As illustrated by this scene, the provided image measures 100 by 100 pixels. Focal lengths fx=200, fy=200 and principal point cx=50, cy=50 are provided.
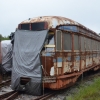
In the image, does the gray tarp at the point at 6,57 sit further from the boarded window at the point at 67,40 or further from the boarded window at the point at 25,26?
the boarded window at the point at 67,40

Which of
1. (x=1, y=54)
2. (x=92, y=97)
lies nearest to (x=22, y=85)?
(x=92, y=97)

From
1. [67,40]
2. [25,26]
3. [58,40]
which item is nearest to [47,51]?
[58,40]

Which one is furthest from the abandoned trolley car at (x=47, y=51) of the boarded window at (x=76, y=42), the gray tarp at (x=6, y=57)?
the gray tarp at (x=6, y=57)

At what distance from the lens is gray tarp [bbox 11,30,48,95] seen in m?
7.84

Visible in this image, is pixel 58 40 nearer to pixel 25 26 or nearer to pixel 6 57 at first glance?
pixel 25 26

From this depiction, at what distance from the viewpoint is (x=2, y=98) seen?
7430 millimetres

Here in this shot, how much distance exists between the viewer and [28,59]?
8.14 m

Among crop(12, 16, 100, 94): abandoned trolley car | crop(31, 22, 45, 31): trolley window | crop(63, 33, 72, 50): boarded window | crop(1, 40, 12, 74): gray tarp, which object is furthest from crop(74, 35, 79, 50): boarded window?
crop(1, 40, 12, 74): gray tarp

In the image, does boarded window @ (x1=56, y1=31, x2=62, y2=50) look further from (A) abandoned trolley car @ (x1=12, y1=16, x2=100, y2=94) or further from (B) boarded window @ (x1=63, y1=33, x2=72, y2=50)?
(B) boarded window @ (x1=63, y1=33, x2=72, y2=50)

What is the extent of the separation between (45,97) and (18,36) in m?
2.81

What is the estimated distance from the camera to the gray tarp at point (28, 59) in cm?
784

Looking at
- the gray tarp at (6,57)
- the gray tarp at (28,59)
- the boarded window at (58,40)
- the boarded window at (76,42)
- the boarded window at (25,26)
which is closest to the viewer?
the gray tarp at (28,59)

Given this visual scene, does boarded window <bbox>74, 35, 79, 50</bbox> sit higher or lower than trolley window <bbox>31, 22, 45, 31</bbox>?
lower

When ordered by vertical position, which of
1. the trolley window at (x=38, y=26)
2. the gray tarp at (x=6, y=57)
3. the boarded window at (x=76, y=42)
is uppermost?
the trolley window at (x=38, y=26)
